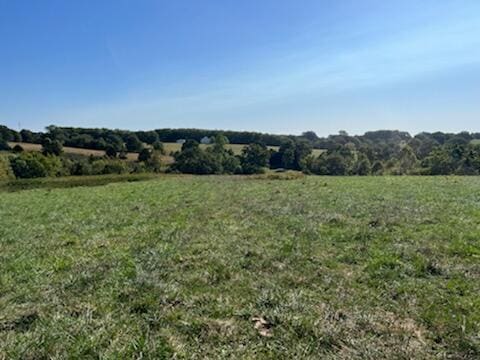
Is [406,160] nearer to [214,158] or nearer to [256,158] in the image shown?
[256,158]

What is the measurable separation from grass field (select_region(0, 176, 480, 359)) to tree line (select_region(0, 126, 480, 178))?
202ft

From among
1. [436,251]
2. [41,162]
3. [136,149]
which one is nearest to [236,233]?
[436,251]

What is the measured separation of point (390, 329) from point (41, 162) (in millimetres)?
73737

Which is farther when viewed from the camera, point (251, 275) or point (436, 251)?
point (436, 251)

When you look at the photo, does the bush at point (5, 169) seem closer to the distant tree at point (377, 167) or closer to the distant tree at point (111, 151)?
the distant tree at point (111, 151)

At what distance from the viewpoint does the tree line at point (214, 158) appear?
2712 inches

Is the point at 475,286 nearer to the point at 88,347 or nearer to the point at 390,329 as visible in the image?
the point at 390,329

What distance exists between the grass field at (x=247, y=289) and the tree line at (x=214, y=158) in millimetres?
61448

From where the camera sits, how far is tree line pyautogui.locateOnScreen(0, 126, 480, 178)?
68875 millimetres

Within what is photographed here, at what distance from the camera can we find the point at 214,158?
7975 centimetres

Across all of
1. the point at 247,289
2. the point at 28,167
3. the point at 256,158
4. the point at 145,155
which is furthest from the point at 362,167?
the point at 247,289

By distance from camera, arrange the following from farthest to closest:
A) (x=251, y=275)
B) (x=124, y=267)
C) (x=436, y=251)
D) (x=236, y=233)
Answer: (x=236, y=233)
(x=436, y=251)
(x=124, y=267)
(x=251, y=275)

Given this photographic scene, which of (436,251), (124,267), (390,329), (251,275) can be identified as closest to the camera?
(390,329)

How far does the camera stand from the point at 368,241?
32.6 feet
